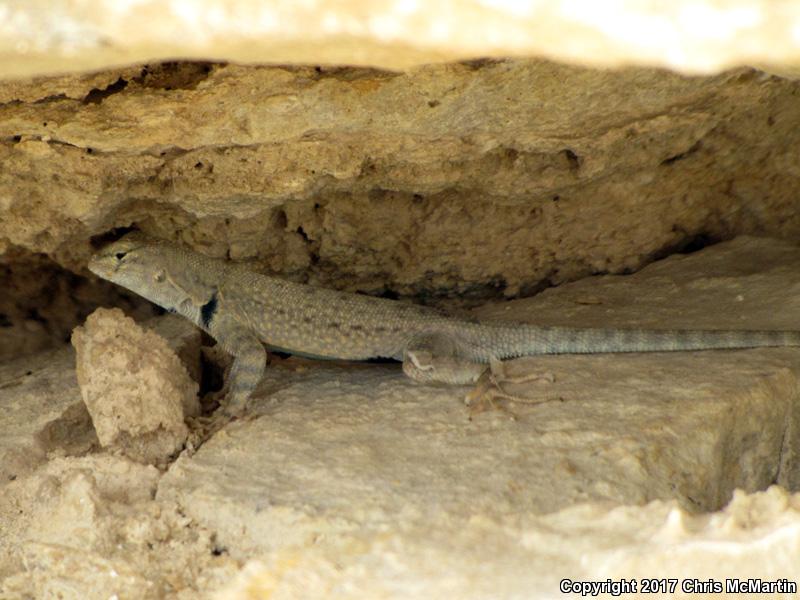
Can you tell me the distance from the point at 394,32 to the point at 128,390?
2.04 meters

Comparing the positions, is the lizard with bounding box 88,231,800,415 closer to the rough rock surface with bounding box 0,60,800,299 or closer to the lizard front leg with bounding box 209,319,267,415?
the lizard front leg with bounding box 209,319,267,415

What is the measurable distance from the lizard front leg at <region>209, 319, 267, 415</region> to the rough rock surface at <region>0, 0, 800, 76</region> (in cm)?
198

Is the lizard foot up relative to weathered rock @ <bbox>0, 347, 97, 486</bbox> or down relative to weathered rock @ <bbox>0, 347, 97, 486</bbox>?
up

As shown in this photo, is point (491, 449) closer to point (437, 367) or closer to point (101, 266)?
point (437, 367)

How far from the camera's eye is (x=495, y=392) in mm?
3553

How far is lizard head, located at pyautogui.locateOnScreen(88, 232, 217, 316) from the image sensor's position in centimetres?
396

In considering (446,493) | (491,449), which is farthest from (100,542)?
(491,449)

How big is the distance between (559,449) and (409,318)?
4.24 feet

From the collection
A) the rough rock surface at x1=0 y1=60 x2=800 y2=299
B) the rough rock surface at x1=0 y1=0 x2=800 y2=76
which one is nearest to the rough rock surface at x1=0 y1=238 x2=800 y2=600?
the rough rock surface at x1=0 y1=60 x2=800 y2=299

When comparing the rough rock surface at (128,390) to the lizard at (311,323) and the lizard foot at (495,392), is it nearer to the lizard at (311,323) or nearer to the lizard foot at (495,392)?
the lizard at (311,323)

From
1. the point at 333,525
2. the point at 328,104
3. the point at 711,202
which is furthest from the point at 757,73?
the point at 333,525

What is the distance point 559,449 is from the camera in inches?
120

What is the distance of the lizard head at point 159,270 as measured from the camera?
156 inches

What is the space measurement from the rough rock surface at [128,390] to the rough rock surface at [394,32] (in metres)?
1.50
